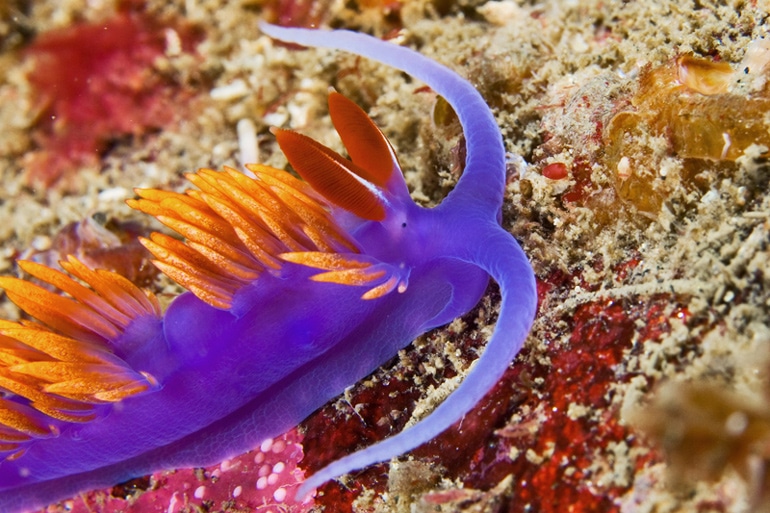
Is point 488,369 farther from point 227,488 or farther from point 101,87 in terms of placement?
point 101,87

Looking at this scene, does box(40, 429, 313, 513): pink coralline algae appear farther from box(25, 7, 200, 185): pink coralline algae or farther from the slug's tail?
box(25, 7, 200, 185): pink coralline algae

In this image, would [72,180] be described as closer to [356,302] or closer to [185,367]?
[185,367]

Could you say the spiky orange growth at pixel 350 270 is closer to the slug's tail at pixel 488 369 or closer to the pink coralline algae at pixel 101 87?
the slug's tail at pixel 488 369

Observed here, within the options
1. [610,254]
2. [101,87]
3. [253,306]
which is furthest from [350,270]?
[101,87]

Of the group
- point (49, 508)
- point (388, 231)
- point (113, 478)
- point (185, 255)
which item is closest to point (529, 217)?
point (388, 231)

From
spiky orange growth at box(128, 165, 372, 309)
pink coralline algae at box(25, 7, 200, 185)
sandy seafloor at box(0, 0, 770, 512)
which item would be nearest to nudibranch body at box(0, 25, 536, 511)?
spiky orange growth at box(128, 165, 372, 309)
